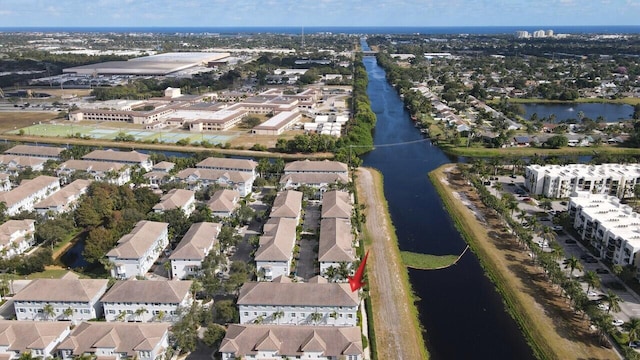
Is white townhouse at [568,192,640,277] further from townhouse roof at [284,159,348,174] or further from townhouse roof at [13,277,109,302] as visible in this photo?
townhouse roof at [13,277,109,302]

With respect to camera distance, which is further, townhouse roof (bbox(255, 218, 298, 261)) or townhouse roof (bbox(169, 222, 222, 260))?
townhouse roof (bbox(169, 222, 222, 260))

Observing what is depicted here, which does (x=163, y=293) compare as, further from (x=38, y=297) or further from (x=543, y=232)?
(x=543, y=232)

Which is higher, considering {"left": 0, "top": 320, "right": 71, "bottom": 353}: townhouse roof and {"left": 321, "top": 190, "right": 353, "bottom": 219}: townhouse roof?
{"left": 321, "top": 190, "right": 353, "bottom": 219}: townhouse roof

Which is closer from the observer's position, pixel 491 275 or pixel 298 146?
pixel 491 275

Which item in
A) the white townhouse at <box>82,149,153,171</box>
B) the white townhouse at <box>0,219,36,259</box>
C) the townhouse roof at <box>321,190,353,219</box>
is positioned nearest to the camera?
the white townhouse at <box>0,219,36,259</box>

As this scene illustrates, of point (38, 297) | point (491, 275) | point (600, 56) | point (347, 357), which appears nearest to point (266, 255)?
point (347, 357)

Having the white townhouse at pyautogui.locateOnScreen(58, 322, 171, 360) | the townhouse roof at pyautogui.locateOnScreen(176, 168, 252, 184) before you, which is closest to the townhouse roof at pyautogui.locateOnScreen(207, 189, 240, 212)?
the townhouse roof at pyautogui.locateOnScreen(176, 168, 252, 184)
